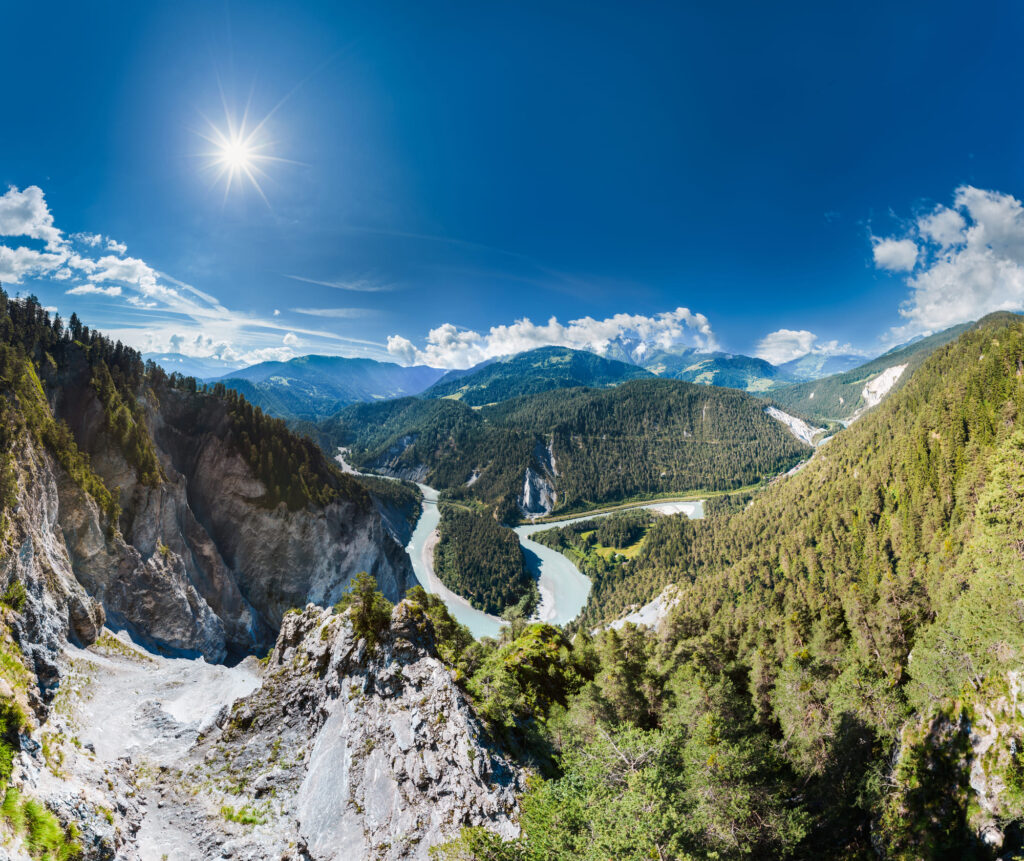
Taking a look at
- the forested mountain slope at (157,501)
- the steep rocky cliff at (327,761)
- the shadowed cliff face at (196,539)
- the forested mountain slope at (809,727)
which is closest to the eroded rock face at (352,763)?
the steep rocky cliff at (327,761)

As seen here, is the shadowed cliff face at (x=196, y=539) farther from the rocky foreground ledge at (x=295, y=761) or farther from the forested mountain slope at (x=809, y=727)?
the forested mountain slope at (x=809, y=727)

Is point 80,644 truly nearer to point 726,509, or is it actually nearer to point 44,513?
point 44,513

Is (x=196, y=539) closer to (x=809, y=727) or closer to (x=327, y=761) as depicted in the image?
(x=327, y=761)

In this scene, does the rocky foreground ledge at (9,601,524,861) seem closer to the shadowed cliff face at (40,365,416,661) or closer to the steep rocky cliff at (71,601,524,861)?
the steep rocky cliff at (71,601,524,861)

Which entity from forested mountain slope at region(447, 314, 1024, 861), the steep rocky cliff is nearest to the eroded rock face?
the steep rocky cliff

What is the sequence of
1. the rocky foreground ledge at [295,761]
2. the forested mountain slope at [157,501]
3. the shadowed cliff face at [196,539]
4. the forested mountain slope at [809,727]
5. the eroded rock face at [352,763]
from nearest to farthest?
the forested mountain slope at [809,727] → the rocky foreground ledge at [295,761] → the eroded rock face at [352,763] → the forested mountain slope at [157,501] → the shadowed cliff face at [196,539]

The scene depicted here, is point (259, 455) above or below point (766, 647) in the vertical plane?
above

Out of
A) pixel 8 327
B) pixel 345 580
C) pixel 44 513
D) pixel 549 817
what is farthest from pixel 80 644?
pixel 345 580
